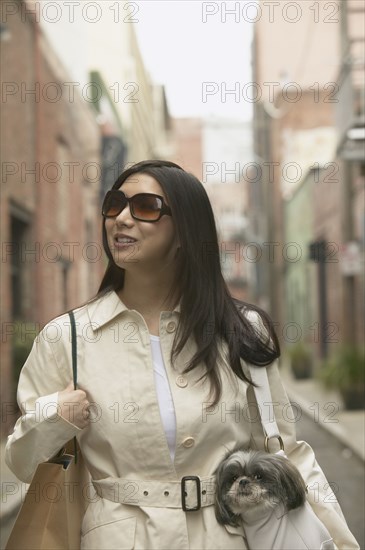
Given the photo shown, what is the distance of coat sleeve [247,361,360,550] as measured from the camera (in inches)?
99.4

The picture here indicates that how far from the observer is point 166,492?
2410mm

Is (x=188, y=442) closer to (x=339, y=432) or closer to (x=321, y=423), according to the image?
(x=339, y=432)

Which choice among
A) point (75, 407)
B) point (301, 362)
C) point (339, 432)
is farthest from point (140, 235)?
point (301, 362)

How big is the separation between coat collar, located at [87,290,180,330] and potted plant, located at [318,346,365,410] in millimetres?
11739

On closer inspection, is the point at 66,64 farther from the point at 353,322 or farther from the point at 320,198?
the point at 320,198

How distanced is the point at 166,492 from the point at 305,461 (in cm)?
44

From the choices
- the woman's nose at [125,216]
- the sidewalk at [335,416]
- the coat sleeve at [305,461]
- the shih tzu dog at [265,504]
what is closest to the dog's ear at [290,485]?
the shih tzu dog at [265,504]

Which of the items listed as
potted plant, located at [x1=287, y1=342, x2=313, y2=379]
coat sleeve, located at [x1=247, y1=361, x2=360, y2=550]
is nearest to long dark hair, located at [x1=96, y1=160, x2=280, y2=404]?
coat sleeve, located at [x1=247, y1=361, x2=360, y2=550]

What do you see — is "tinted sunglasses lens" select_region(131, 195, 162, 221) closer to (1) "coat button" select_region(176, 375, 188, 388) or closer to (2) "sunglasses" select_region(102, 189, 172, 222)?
(2) "sunglasses" select_region(102, 189, 172, 222)

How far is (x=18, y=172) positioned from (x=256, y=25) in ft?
107

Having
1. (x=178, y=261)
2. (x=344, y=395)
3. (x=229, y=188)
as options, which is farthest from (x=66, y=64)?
(x=229, y=188)

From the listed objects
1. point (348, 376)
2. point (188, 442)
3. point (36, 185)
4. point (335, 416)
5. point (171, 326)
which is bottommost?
point (335, 416)

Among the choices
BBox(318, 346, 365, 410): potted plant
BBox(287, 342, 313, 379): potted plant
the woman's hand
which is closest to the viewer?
the woman's hand

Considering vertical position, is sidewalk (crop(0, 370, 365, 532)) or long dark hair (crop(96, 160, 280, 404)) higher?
long dark hair (crop(96, 160, 280, 404))
